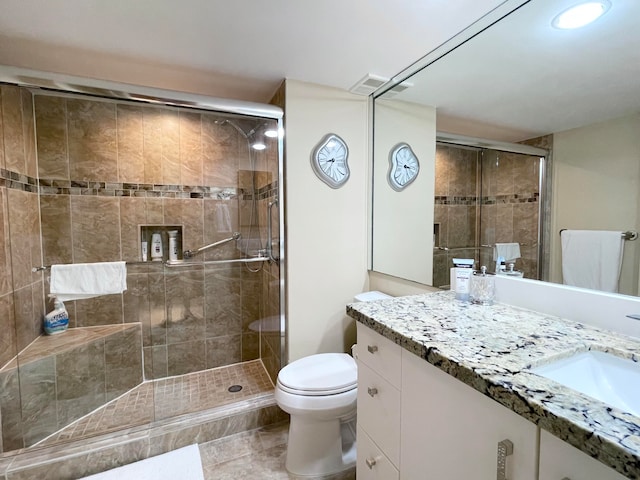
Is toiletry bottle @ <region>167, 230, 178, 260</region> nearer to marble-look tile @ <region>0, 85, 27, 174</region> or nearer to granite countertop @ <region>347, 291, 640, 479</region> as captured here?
marble-look tile @ <region>0, 85, 27, 174</region>

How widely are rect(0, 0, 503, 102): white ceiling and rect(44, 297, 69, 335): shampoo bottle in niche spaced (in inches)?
60.0

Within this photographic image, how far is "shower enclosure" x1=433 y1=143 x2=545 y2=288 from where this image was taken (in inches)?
49.2

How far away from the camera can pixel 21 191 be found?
187cm

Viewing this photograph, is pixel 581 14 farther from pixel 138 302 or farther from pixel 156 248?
pixel 138 302

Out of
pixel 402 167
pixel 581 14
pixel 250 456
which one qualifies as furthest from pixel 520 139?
pixel 250 456

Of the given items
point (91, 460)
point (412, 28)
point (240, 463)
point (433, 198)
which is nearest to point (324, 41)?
point (412, 28)

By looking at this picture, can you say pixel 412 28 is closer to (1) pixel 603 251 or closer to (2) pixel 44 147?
(1) pixel 603 251

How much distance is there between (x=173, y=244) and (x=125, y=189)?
550mm

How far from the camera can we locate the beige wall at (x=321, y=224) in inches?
75.8

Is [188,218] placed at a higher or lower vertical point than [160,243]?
higher

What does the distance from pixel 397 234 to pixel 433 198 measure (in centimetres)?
37

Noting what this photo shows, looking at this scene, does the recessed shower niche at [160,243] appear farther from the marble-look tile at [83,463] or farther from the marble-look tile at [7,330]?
the marble-look tile at [83,463]

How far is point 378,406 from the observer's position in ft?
3.37

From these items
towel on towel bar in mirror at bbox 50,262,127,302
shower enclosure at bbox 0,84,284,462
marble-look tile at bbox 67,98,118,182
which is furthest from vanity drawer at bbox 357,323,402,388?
marble-look tile at bbox 67,98,118,182
